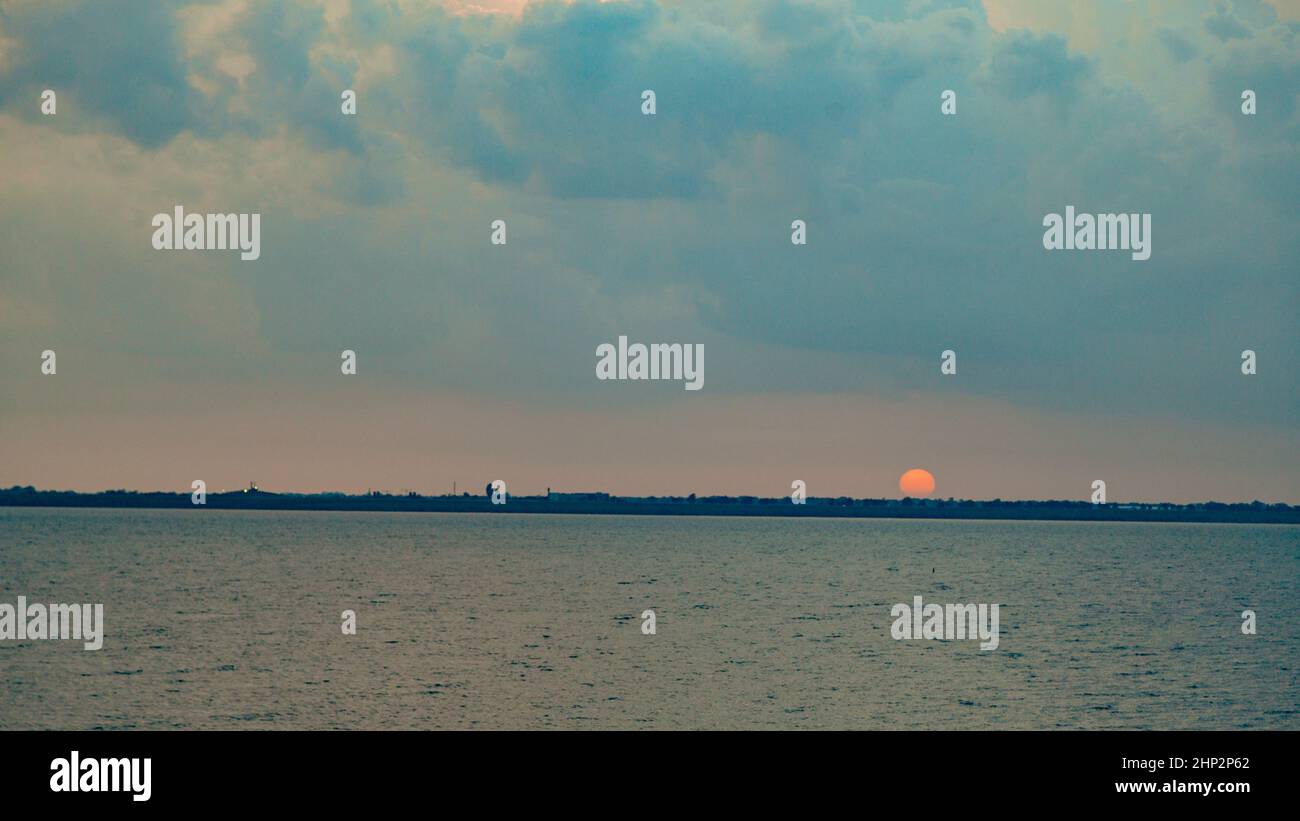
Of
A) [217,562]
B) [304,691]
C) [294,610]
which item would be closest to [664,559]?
[217,562]

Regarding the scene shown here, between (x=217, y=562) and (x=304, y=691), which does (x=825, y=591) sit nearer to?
(x=304, y=691)
